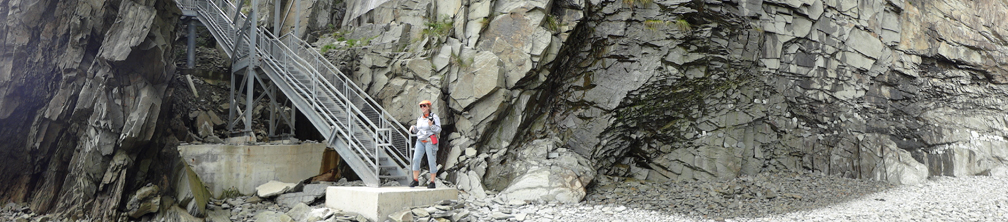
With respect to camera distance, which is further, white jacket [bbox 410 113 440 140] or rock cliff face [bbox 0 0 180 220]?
rock cliff face [bbox 0 0 180 220]

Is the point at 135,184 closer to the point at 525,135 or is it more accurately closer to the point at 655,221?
the point at 525,135

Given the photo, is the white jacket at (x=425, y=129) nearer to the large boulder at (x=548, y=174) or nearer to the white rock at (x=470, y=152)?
the large boulder at (x=548, y=174)

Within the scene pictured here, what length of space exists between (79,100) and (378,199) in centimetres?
797

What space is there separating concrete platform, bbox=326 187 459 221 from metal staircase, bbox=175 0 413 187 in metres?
1.56

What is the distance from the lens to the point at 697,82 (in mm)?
13234

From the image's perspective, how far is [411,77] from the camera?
12516 mm

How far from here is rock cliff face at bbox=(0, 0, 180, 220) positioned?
34.4 feet

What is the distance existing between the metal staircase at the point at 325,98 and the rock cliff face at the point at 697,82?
0.88 m

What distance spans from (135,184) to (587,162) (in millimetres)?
9493

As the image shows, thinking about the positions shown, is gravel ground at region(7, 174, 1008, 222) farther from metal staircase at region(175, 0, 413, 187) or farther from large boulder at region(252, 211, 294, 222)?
metal staircase at region(175, 0, 413, 187)

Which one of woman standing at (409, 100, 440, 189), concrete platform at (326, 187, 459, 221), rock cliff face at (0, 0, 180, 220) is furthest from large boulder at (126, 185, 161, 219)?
woman standing at (409, 100, 440, 189)

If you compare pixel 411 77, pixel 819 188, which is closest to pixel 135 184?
pixel 411 77

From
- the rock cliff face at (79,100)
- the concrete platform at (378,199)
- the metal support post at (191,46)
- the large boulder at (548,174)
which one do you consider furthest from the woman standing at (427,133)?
the metal support post at (191,46)

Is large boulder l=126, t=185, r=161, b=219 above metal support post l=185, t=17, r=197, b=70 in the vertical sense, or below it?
below
